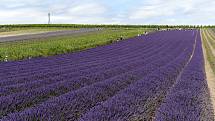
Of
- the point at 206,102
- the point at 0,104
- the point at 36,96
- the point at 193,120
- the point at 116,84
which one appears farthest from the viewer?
the point at 116,84

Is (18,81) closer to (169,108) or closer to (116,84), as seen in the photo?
(116,84)

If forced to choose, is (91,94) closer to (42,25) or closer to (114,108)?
(114,108)

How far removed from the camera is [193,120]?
8.69 metres

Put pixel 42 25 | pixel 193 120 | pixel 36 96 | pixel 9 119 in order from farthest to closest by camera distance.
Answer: pixel 42 25, pixel 36 96, pixel 193 120, pixel 9 119

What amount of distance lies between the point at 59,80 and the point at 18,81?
1.19 metres

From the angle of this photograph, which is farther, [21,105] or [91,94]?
[91,94]

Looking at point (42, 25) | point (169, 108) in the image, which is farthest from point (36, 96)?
point (42, 25)

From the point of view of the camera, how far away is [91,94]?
433 inches

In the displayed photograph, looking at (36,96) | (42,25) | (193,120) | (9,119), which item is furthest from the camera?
(42,25)

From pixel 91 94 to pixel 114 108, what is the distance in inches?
75.7

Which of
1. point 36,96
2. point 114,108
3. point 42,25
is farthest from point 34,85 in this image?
point 42,25

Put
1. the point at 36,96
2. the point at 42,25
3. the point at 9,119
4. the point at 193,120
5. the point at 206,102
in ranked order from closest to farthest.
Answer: the point at 9,119, the point at 193,120, the point at 36,96, the point at 206,102, the point at 42,25

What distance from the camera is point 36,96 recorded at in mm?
10664

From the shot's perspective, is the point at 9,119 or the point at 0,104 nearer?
the point at 9,119
